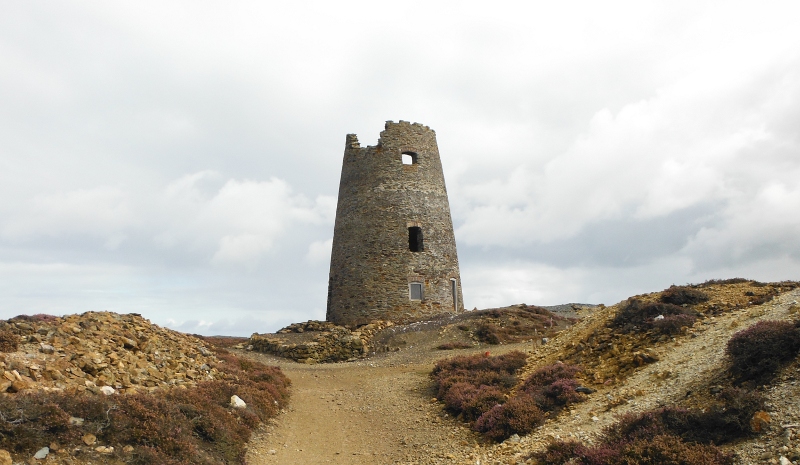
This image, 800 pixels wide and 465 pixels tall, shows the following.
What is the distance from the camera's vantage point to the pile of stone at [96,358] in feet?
32.5

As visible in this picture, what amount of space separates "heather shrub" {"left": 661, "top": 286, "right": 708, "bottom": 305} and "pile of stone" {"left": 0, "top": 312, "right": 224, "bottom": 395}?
44.0 ft

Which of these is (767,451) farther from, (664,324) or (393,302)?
(393,302)

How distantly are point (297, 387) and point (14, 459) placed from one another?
1132 centimetres

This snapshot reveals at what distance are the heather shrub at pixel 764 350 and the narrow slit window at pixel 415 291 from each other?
21242mm

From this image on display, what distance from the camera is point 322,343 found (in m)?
25.4

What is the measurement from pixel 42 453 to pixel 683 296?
16208mm

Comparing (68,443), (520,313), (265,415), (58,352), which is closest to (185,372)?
(265,415)

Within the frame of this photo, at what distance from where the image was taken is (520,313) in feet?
98.3

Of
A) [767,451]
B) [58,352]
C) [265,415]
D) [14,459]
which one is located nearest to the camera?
[14,459]

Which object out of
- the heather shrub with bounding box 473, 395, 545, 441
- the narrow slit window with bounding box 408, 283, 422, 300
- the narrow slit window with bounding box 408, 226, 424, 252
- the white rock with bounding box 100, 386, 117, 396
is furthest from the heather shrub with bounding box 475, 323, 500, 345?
the white rock with bounding box 100, 386, 117, 396

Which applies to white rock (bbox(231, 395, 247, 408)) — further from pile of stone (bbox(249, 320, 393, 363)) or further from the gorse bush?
pile of stone (bbox(249, 320, 393, 363))

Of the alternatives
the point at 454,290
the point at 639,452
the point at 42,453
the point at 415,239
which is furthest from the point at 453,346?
the point at 42,453

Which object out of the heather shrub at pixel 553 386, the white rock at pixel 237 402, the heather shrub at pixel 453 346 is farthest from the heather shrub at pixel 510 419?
the heather shrub at pixel 453 346

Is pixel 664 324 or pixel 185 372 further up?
pixel 664 324
